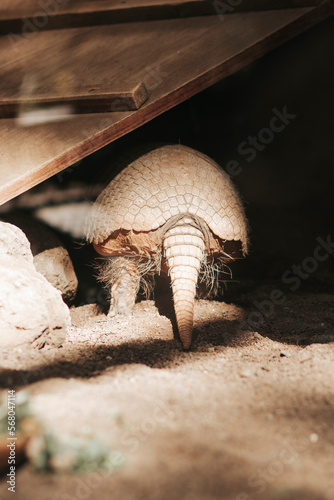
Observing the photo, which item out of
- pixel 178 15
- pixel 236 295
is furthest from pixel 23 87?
pixel 236 295

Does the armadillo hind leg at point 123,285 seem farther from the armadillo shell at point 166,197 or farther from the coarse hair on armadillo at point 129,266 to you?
the armadillo shell at point 166,197

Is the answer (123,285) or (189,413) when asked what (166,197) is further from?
(189,413)

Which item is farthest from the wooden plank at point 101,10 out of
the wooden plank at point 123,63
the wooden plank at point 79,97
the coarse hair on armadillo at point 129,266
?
the coarse hair on armadillo at point 129,266

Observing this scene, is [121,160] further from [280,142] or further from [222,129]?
[280,142]

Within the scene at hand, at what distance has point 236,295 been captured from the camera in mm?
3930

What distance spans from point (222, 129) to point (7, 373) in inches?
129

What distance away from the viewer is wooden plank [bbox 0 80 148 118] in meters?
2.85

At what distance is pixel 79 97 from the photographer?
9.57 ft

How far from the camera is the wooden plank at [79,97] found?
2850mm

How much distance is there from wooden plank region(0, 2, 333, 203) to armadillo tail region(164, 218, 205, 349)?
2.60ft

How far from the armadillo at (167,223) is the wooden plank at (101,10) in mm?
1140

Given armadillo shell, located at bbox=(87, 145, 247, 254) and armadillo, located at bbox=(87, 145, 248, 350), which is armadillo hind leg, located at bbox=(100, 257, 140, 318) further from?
armadillo shell, located at bbox=(87, 145, 247, 254)

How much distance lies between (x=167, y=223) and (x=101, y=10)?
1.98m

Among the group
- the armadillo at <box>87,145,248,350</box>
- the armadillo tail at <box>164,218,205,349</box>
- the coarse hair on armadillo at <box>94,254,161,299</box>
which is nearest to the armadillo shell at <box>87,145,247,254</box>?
the armadillo at <box>87,145,248,350</box>
